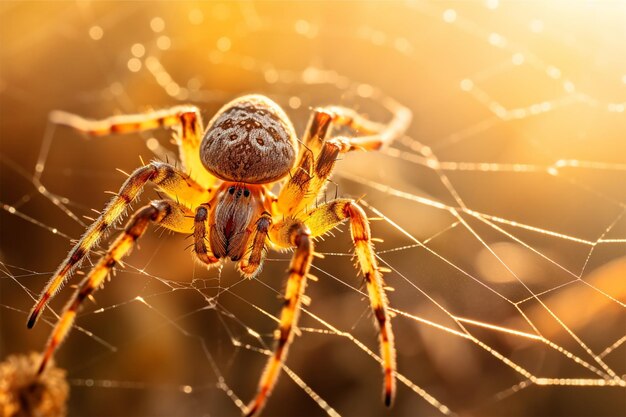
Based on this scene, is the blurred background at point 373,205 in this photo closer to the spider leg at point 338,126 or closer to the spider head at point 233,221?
the spider leg at point 338,126

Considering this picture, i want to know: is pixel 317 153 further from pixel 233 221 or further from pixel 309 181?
pixel 233 221

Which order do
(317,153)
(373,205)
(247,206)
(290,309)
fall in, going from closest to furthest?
(290,309) → (247,206) → (317,153) → (373,205)

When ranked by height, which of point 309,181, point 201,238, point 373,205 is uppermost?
point 309,181

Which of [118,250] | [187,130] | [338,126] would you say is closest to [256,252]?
[118,250]

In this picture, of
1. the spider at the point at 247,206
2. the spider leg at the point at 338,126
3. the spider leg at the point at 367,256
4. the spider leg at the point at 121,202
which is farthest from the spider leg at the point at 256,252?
the spider leg at the point at 338,126

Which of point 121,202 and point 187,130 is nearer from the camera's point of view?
point 121,202

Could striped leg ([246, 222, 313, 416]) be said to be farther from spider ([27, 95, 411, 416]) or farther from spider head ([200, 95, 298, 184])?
spider head ([200, 95, 298, 184])

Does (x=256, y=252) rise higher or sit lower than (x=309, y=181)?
lower

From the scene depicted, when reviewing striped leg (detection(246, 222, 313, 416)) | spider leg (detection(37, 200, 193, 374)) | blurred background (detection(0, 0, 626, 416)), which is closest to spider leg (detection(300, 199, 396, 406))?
striped leg (detection(246, 222, 313, 416))
